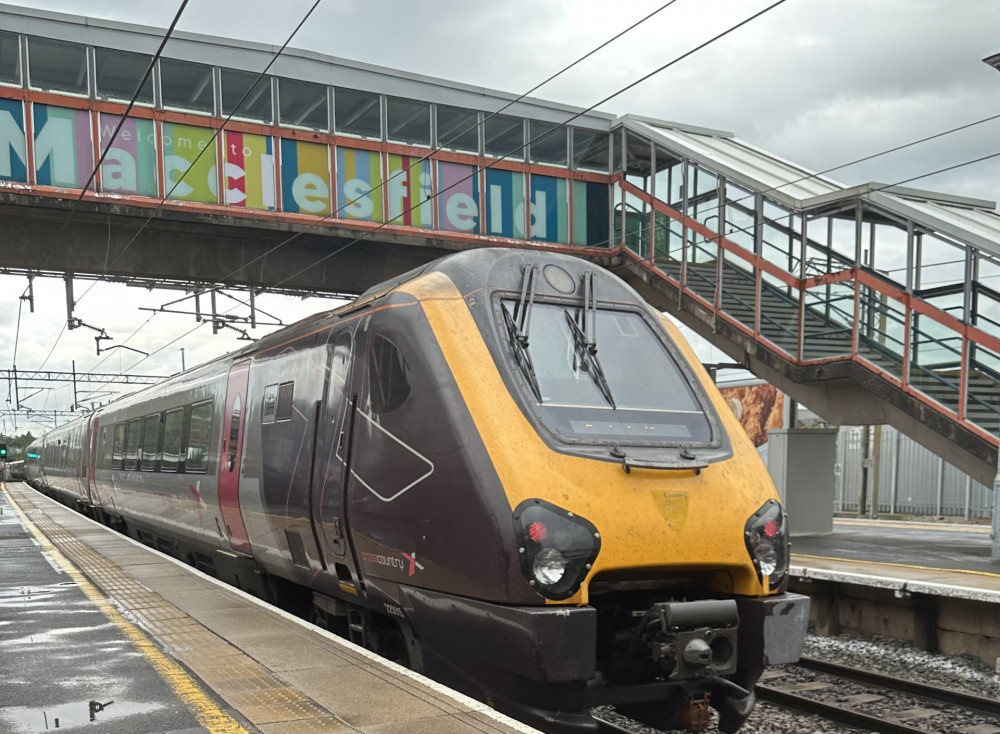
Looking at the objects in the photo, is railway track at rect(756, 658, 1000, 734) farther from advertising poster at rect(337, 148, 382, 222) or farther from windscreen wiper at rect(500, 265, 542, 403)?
advertising poster at rect(337, 148, 382, 222)

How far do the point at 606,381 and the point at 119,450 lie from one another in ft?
44.7

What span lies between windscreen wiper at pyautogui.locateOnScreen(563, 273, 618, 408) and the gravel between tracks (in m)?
2.52

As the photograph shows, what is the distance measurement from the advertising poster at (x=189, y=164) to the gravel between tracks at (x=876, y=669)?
1313 centimetres

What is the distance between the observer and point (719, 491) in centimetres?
584

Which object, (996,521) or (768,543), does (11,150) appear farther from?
(996,521)

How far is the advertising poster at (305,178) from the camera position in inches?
742

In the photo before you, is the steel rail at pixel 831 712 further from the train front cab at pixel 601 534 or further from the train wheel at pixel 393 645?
the train wheel at pixel 393 645

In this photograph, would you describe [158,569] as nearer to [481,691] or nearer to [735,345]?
[481,691]

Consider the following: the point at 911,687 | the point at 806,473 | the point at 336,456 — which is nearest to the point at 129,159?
the point at 336,456

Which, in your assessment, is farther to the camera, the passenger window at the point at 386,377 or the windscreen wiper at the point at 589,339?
the windscreen wiper at the point at 589,339

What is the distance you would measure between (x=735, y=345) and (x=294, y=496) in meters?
11.7

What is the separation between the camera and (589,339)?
21.4ft

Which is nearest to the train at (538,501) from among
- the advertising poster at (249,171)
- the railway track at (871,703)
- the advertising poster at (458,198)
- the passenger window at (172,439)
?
the railway track at (871,703)

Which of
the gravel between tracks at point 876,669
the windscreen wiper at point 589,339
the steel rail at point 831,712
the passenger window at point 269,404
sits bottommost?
the gravel between tracks at point 876,669
